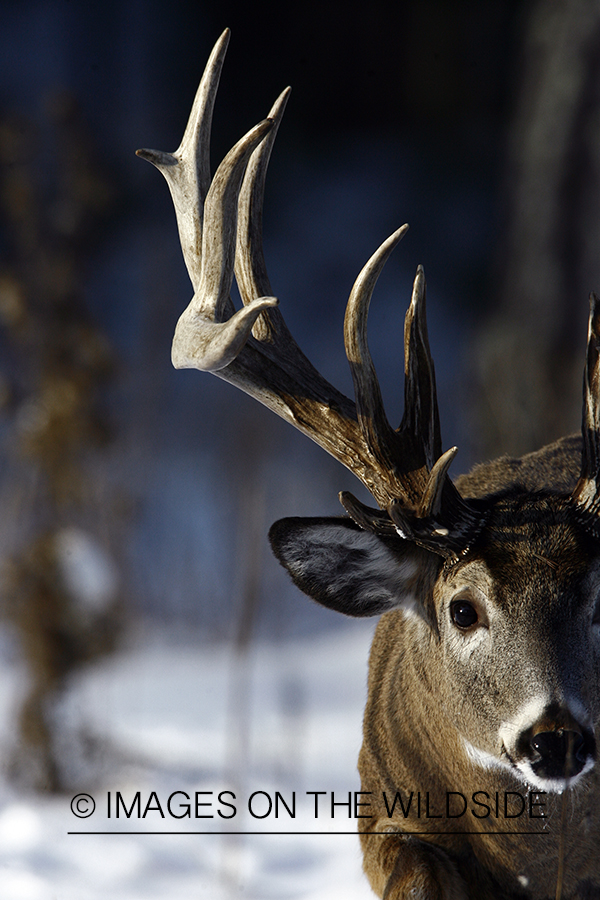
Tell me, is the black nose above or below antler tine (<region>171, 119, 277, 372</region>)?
below

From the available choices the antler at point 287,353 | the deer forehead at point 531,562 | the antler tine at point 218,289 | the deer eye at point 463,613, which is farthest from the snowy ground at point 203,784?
the antler tine at point 218,289

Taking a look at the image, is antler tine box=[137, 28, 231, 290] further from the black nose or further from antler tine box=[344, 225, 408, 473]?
the black nose

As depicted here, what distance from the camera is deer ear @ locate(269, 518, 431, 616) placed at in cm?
259

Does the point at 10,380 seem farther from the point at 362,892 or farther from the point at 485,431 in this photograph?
the point at 485,431

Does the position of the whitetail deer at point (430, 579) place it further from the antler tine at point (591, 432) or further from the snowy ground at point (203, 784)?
the snowy ground at point (203, 784)

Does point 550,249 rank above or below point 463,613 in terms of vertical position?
above

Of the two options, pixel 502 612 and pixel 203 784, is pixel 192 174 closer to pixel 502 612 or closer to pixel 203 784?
pixel 502 612

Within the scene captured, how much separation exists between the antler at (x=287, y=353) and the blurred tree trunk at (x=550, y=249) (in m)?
5.62

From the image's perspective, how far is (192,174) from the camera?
2.92 m

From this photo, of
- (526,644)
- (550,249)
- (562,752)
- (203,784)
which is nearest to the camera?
(562,752)

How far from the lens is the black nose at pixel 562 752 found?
6.86 feet

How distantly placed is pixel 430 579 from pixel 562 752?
705 millimetres

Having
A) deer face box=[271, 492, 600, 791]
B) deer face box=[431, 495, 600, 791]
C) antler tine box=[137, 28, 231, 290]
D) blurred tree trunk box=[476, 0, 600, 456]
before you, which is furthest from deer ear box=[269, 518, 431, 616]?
blurred tree trunk box=[476, 0, 600, 456]

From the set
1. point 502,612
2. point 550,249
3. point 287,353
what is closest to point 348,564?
point 502,612
